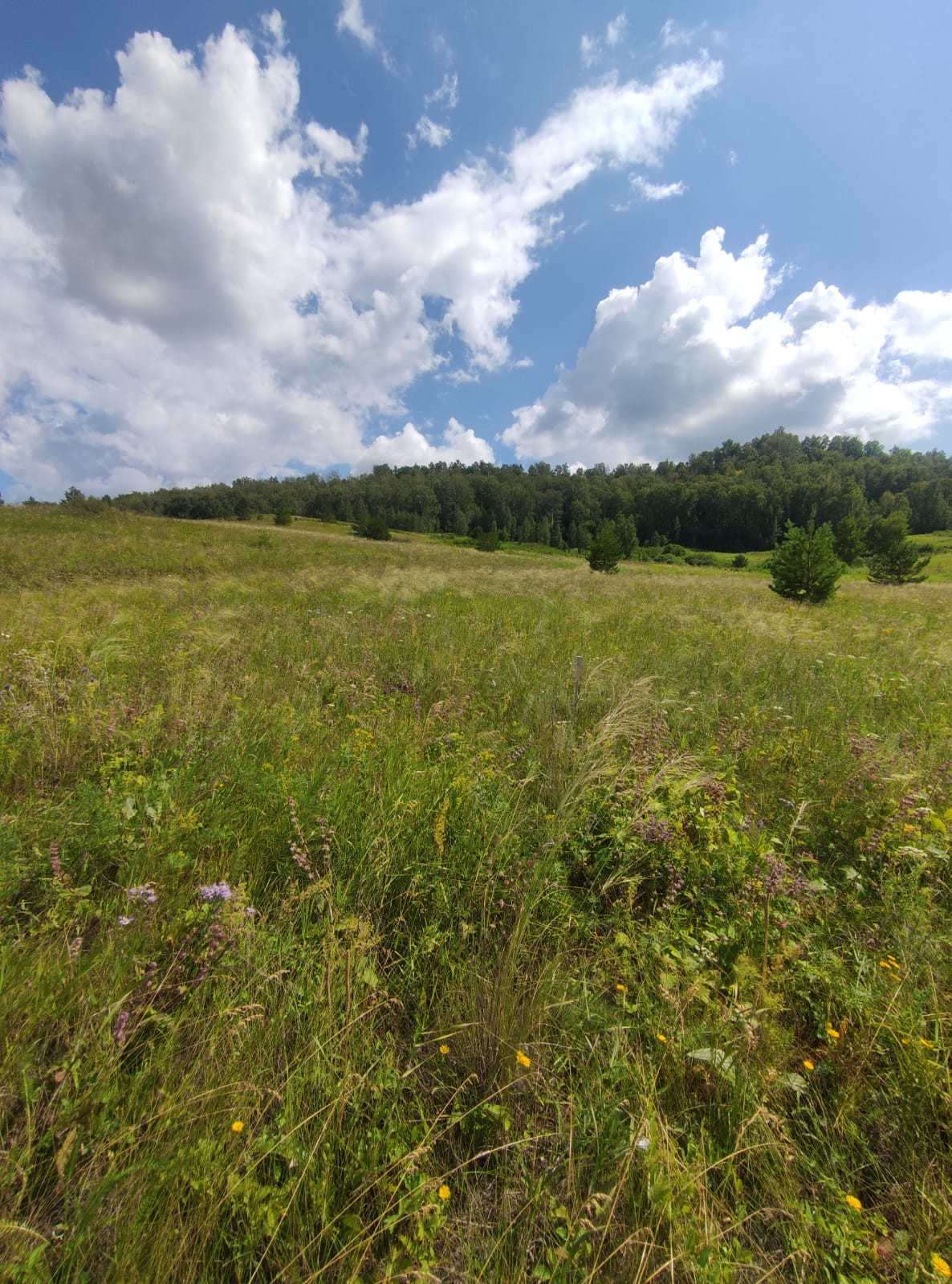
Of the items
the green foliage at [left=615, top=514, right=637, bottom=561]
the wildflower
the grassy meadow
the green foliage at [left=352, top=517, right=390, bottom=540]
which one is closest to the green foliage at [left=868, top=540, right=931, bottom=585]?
the green foliage at [left=615, top=514, right=637, bottom=561]

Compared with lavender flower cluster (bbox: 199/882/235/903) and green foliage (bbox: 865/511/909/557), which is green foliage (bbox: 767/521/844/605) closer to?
lavender flower cluster (bbox: 199/882/235/903)

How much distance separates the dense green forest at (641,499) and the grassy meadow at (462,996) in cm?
6930

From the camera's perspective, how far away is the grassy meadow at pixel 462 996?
1.24m

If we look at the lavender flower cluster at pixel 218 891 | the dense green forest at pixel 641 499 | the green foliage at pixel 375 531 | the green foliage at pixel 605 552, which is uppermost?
the dense green forest at pixel 641 499

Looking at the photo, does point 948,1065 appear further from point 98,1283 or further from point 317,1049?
point 98,1283

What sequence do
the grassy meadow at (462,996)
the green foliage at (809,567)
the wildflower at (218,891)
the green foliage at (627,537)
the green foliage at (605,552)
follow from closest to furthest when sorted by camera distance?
1. the grassy meadow at (462,996)
2. the wildflower at (218,891)
3. the green foliage at (809,567)
4. the green foliage at (605,552)
5. the green foliage at (627,537)

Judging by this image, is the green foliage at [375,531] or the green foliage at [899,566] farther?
the green foliage at [375,531]

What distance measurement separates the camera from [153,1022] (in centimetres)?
163

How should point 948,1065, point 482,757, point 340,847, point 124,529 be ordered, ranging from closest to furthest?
point 948,1065 < point 340,847 < point 482,757 < point 124,529

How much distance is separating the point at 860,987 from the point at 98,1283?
2.64 metres

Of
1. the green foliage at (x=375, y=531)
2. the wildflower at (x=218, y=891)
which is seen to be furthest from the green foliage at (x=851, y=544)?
the wildflower at (x=218, y=891)

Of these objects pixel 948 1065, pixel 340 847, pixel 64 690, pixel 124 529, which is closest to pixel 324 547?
pixel 124 529

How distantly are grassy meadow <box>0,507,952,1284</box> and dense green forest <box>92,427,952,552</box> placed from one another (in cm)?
6930

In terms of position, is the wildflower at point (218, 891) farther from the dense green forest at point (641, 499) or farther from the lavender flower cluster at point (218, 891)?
the dense green forest at point (641, 499)
